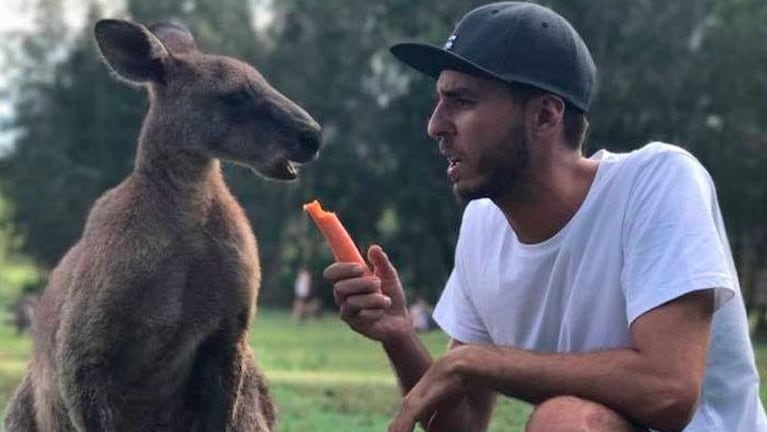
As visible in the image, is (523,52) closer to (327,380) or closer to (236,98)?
(236,98)

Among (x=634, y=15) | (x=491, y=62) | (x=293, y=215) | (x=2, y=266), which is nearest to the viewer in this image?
(x=491, y=62)

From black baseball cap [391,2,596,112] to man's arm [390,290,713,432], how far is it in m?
0.57

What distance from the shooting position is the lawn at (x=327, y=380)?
7.95 m

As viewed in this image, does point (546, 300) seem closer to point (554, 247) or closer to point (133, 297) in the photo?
point (554, 247)

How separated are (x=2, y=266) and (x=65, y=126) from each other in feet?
64.0

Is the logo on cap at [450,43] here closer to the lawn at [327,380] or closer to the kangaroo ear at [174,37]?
the kangaroo ear at [174,37]

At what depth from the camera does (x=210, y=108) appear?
505 cm

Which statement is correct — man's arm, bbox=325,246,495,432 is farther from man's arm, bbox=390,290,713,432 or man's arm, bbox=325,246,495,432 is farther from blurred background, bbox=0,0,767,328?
blurred background, bbox=0,0,767,328

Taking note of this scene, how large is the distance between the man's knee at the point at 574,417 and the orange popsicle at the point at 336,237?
69 cm

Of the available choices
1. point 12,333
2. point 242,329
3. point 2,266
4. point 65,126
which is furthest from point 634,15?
point 2,266

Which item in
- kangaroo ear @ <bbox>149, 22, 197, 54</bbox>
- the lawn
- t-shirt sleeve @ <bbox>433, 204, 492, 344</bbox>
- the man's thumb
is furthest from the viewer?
the lawn

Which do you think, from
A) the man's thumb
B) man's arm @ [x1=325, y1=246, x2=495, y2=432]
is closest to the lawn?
man's arm @ [x1=325, y1=246, x2=495, y2=432]

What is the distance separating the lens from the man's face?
11.2 feet

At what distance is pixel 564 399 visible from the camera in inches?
125
